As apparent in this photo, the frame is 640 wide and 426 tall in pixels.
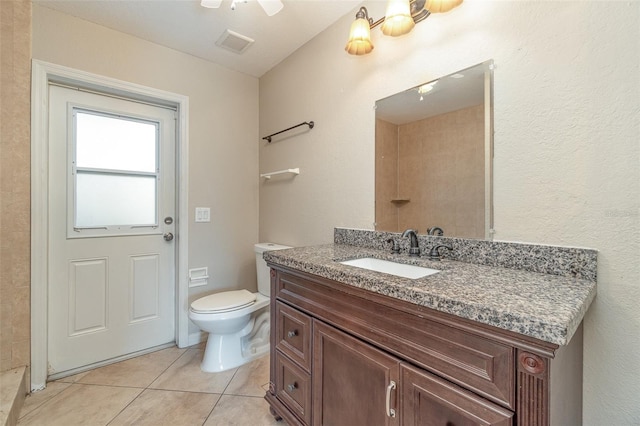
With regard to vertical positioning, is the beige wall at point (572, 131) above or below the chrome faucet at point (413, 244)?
above

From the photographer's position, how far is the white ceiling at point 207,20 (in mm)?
1695

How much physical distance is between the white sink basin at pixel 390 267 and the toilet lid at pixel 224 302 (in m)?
1.02

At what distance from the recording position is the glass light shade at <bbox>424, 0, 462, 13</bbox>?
115 centimetres

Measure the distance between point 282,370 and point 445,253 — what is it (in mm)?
965

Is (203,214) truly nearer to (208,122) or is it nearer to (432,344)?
(208,122)

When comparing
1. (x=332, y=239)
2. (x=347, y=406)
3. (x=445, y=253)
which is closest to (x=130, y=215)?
(x=332, y=239)

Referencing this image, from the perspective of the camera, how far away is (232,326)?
1916 millimetres

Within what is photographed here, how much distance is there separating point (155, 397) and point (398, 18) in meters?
2.45

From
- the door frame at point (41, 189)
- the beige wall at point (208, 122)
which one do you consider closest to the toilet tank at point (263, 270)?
the beige wall at point (208, 122)

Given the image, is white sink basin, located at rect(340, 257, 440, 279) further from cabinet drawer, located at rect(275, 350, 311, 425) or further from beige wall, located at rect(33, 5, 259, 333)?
beige wall, located at rect(33, 5, 259, 333)

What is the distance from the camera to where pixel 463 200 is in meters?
1.25

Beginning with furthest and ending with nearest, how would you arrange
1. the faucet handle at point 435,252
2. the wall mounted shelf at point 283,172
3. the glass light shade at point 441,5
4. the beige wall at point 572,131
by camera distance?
the wall mounted shelf at point 283,172, the faucet handle at point 435,252, the glass light shade at point 441,5, the beige wall at point 572,131

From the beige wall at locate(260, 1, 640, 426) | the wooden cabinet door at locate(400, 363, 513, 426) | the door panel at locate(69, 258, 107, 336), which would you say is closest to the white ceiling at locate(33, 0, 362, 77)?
the beige wall at locate(260, 1, 640, 426)

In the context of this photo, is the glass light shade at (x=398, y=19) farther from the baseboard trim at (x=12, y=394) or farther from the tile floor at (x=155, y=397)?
the baseboard trim at (x=12, y=394)
